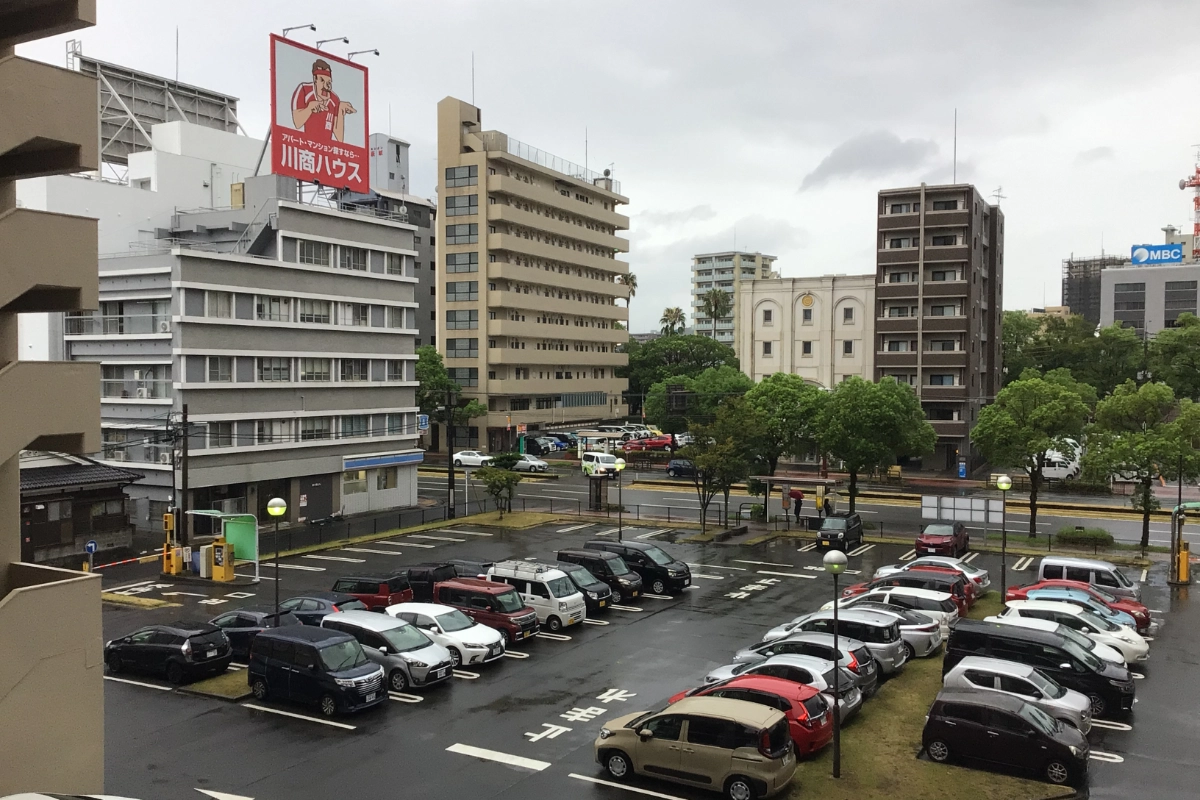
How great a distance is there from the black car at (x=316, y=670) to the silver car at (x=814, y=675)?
766 cm

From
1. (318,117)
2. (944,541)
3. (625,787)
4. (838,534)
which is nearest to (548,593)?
(625,787)

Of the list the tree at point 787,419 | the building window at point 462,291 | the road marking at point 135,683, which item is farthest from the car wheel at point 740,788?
the building window at point 462,291

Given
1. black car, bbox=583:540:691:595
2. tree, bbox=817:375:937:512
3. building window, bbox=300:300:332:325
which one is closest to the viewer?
black car, bbox=583:540:691:595

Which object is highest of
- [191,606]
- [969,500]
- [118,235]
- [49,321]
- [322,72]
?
[322,72]

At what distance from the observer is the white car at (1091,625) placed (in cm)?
2447

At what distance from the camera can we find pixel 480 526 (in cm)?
5041

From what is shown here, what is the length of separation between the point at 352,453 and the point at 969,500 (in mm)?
33020

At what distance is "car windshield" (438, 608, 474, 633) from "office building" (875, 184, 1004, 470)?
57.4 m

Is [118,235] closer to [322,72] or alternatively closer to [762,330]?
[322,72]

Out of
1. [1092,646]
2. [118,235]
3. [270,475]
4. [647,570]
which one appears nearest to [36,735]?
→ [1092,646]

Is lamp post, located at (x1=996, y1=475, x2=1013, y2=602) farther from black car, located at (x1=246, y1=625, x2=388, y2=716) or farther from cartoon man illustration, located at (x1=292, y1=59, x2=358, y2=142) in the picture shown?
cartoon man illustration, located at (x1=292, y1=59, x2=358, y2=142)

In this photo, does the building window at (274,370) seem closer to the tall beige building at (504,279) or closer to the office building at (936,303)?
the tall beige building at (504,279)

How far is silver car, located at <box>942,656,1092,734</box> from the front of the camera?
18.7m

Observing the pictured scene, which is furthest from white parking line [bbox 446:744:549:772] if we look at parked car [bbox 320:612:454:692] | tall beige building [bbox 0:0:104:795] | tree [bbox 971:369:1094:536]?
tree [bbox 971:369:1094:536]
